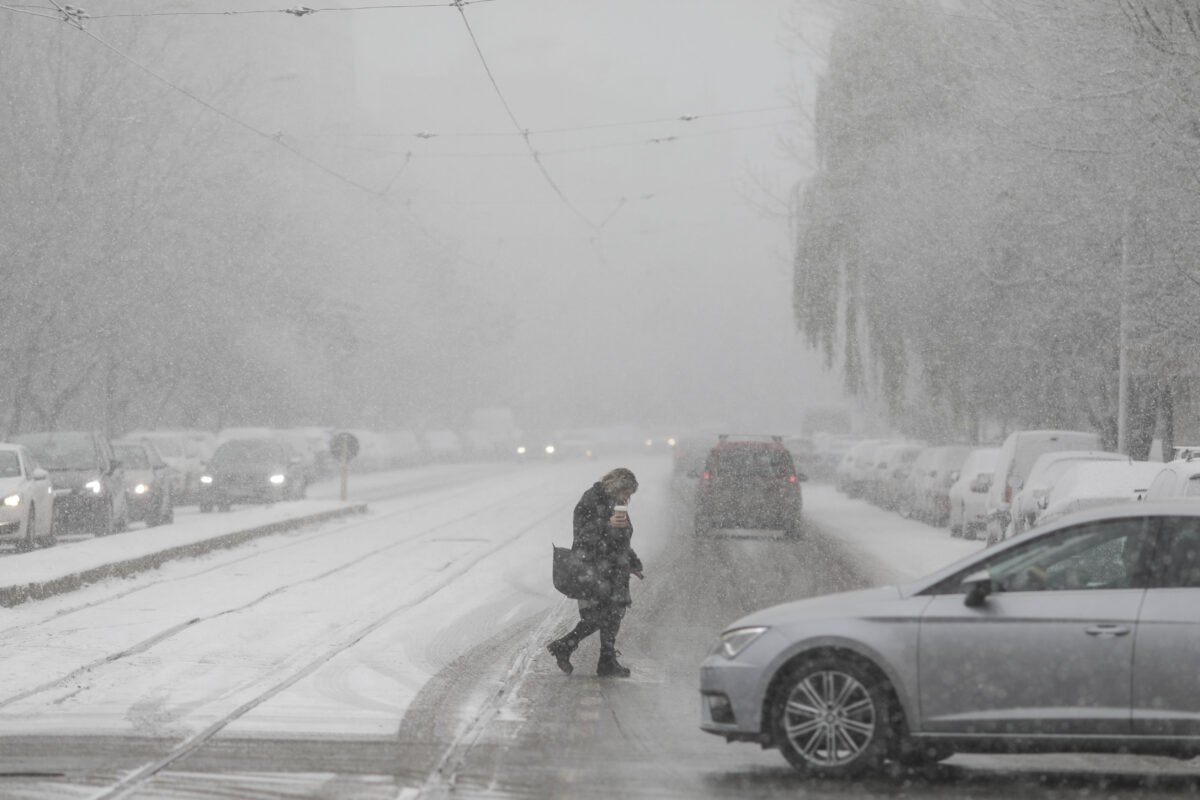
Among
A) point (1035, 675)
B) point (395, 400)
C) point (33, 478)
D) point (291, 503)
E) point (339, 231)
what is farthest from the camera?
point (395, 400)

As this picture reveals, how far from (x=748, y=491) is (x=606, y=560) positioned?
15.8 metres

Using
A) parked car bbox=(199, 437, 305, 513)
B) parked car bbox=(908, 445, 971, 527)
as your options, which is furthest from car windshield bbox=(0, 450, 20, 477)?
parked car bbox=(908, 445, 971, 527)

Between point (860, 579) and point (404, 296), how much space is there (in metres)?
70.4

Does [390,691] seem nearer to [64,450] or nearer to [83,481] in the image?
[83,481]

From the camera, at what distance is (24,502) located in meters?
22.6

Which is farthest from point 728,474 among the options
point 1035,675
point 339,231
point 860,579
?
point 339,231

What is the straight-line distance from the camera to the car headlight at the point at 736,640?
801cm

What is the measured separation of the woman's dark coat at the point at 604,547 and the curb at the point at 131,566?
22.8 ft

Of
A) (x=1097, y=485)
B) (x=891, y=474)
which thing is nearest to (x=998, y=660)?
(x=1097, y=485)

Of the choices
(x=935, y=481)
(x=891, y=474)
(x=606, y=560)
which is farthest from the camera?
(x=891, y=474)

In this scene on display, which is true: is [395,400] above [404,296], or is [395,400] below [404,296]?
below

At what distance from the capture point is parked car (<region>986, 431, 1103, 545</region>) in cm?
2320

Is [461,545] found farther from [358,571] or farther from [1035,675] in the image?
[1035,675]

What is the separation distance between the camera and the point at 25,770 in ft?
25.5
